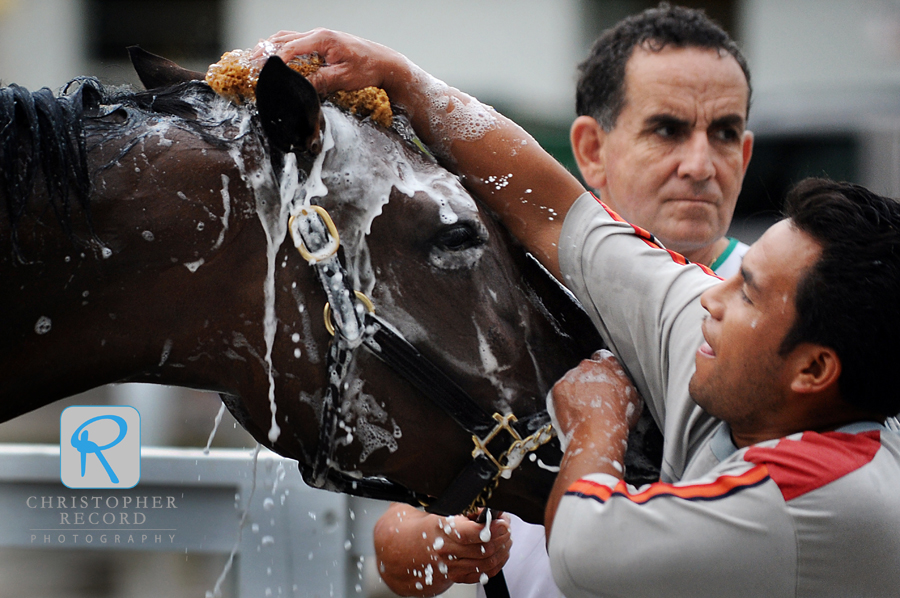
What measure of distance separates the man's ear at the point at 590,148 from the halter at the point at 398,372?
46.6 inches

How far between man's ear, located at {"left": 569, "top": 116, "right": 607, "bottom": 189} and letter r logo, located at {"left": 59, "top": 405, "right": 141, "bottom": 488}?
5.64ft

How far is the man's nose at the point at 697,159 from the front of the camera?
238cm

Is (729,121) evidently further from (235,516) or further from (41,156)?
(235,516)

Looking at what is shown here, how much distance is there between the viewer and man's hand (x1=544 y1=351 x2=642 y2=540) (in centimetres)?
142

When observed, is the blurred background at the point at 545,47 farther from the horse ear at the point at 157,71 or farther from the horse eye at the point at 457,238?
the horse eye at the point at 457,238

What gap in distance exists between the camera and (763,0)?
39.0 ft

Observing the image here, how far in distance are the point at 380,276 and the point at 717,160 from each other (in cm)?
130

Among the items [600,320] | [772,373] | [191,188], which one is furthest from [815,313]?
[191,188]

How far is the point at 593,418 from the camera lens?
151 centimetres

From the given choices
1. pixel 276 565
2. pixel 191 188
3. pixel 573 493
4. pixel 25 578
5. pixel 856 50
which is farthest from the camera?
pixel 856 50

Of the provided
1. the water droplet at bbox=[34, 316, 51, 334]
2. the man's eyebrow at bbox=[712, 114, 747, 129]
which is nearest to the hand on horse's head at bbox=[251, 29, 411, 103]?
the water droplet at bbox=[34, 316, 51, 334]

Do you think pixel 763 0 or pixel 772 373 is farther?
pixel 763 0

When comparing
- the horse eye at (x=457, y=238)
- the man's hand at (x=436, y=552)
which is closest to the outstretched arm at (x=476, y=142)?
the horse eye at (x=457, y=238)

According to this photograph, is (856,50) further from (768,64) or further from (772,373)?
(772,373)
